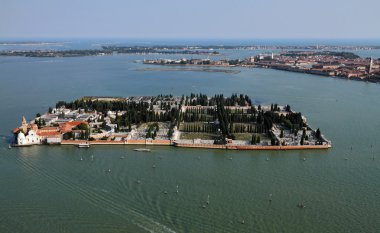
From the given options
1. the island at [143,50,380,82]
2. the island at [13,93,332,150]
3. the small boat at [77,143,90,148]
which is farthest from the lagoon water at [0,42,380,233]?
the island at [143,50,380,82]

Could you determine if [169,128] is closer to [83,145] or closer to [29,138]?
[83,145]

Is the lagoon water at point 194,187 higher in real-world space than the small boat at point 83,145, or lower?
lower

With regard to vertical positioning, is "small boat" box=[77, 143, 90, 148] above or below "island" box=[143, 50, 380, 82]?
below

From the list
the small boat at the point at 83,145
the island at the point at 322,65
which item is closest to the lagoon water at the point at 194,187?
the small boat at the point at 83,145

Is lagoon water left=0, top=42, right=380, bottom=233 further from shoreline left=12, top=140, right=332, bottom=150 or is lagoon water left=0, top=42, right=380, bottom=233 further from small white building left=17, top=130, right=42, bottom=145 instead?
small white building left=17, top=130, right=42, bottom=145

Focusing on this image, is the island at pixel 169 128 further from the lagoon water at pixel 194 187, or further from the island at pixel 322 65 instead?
the island at pixel 322 65

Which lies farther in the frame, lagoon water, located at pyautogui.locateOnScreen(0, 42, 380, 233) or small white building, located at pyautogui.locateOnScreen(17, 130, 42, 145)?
small white building, located at pyautogui.locateOnScreen(17, 130, 42, 145)

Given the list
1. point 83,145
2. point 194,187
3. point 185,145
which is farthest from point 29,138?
point 194,187

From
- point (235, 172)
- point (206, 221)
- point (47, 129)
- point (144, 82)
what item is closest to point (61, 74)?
point (144, 82)

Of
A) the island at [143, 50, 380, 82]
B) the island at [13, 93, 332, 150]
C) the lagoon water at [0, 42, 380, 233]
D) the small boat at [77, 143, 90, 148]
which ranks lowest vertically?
the lagoon water at [0, 42, 380, 233]
